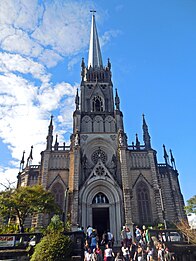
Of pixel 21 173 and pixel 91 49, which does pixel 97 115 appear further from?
pixel 91 49

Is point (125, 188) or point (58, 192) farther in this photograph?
point (58, 192)

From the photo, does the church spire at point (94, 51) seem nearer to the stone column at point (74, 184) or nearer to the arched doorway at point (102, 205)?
the stone column at point (74, 184)

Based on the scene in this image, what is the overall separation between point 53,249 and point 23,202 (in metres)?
11.0

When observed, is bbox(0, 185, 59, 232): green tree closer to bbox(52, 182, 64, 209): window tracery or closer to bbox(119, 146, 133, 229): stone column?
bbox(52, 182, 64, 209): window tracery

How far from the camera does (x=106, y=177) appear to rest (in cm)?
2770

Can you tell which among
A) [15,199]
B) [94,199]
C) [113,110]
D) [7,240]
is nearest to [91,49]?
[113,110]

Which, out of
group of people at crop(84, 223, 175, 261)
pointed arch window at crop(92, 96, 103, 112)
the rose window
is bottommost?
group of people at crop(84, 223, 175, 261)

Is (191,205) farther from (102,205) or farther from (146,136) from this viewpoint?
(146,136)

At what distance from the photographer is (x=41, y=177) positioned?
28.9 meters

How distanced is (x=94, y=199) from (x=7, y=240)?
15.0 m

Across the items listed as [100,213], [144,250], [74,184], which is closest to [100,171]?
[74,184]

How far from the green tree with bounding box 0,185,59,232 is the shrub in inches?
395

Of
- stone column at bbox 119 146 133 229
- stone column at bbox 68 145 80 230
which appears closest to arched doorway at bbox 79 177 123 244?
stone column at bbox 68 145 80 230

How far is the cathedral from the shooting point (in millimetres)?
26078
